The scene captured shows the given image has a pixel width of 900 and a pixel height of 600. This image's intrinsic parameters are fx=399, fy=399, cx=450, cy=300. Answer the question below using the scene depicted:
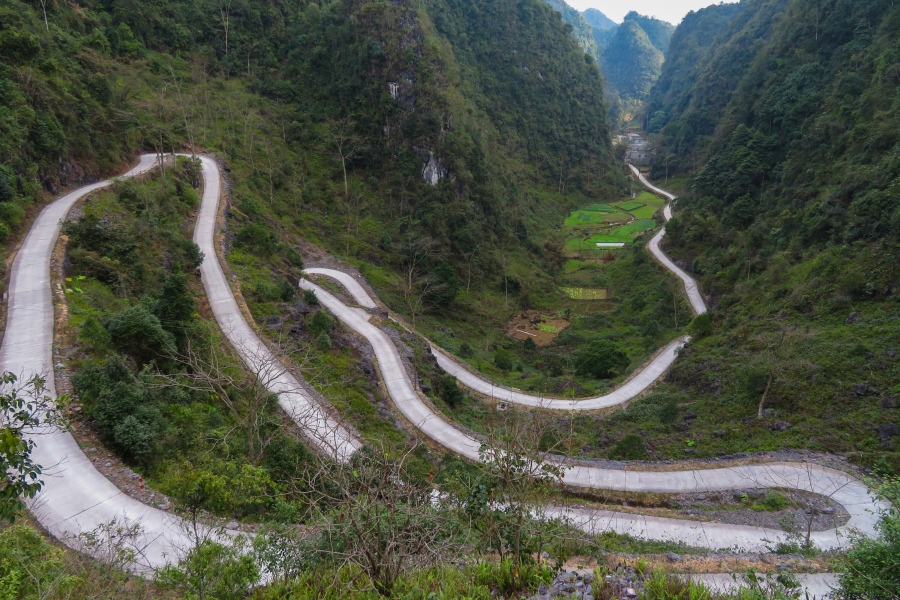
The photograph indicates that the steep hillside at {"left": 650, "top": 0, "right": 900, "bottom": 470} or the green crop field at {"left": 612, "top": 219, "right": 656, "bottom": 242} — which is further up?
the steep hillside at {"left": 650, "top": 0, "right": 900, "bottom": 470}

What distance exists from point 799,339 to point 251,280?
1348 inches

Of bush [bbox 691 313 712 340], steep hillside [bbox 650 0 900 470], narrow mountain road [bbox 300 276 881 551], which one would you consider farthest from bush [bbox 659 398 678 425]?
bush [bbox 691 313 712 340]

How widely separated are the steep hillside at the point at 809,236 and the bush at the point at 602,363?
5.40 metres

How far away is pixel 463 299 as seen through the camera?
49250 millimetres

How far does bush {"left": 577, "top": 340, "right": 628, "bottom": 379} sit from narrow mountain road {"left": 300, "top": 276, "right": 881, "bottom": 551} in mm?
17347

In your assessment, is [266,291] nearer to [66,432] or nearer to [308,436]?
[308,436]

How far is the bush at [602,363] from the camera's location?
35.8 m

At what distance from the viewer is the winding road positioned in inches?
411

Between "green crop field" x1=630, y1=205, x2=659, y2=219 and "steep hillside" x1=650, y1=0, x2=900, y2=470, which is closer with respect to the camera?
"steep hillside" x1=650, y1=0, x2=900, y2=470

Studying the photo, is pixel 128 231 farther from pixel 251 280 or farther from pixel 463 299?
pixel 463 299

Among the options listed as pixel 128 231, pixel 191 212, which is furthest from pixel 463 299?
pixel 128 231

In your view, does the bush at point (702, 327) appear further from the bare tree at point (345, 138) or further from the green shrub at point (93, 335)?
the bare tree at point (345, 138)

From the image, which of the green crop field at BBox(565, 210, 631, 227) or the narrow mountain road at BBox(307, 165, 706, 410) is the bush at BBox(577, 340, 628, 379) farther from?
the green crop field at BBox(565, 210, 631, 227)

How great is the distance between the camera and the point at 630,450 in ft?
69.6
